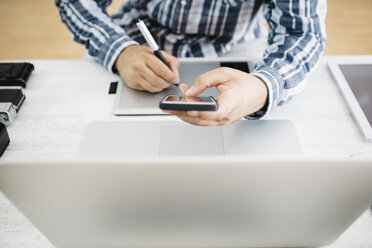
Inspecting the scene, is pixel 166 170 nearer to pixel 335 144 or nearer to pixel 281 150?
pixel 281 150

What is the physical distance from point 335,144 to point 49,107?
0.70 m

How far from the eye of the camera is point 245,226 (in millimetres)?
432

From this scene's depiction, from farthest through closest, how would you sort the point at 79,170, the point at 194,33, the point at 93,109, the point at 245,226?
1. the point at 194,33
2. the point at 93,109
3. the point at 245,226
4. the point at 79,170

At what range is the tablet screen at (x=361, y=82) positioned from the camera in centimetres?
72

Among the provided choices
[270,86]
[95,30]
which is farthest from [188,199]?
[95,30]

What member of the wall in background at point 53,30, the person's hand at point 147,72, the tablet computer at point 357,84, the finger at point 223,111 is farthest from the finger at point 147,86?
the wall in background at point 53,30

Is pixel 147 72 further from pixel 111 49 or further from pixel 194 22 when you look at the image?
pixel 194 22

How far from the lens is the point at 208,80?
0.60 meters

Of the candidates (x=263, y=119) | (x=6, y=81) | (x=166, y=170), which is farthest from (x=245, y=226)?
(x=6, y=81)

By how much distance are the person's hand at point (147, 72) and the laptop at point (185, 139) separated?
0.11m

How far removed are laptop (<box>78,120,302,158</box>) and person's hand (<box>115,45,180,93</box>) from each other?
108mm

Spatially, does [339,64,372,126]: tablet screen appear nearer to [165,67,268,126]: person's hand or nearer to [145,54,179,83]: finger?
[165,67,268,126]: person's hand

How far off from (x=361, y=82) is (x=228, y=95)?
44 centimetres

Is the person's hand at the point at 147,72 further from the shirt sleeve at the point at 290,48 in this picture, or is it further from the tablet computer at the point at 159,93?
the shirt sleeve at the point at 290,48
